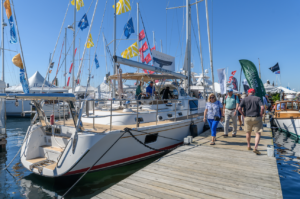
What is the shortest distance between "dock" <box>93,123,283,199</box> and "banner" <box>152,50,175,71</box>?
4.53 m

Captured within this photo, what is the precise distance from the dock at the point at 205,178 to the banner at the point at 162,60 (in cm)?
453

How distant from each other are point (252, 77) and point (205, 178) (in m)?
7.68

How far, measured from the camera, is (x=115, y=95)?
10938 mm

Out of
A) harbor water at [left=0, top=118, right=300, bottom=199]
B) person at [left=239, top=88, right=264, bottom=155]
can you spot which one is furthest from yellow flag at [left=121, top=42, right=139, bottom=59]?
person at [left=239, top=88, right=264, bottom=155]

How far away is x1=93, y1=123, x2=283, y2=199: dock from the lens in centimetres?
367

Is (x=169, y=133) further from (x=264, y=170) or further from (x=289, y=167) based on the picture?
(x=289, y=167)

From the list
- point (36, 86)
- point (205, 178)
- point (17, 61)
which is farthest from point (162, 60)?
point (36, 86)

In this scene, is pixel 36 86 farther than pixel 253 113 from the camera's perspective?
Yes

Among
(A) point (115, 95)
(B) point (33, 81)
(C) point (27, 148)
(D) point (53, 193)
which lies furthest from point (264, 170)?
(B) point (33, 81)

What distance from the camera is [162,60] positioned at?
9.42 m

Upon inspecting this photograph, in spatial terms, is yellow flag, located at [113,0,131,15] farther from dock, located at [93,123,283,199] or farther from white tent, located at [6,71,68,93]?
white tent, located at [6,71,68,93]

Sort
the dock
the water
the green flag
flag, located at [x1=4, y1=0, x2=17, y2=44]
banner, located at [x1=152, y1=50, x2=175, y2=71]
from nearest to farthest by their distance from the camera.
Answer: the dock < the water < banner, located at [x1=152, y1=50, x2=175, y2=71] < the green flag < flag, located at [x1=4, y1=0, x2=17, y2=44]

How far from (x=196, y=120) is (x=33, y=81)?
26.7 meters

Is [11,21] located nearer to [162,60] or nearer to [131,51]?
[131,51]
